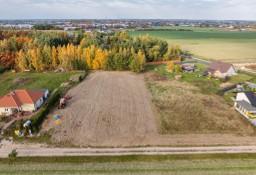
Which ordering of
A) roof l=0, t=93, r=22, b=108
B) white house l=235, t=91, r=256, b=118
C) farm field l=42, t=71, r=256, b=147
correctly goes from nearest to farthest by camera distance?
farm field l=42, t=71, r=256, b=147 < white house l=235, t=91, r=256, b=118 < roof l=0, t=93, r=22, b=108

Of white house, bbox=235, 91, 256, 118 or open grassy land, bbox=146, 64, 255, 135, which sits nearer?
open grassy land, bbox=146, 64, 255, 135

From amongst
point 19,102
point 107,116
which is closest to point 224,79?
point 107,116

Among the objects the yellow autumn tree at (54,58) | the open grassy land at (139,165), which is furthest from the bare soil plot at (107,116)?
the yellow autumn tree at (54,58)

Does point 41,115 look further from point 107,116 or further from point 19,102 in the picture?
point 107,116

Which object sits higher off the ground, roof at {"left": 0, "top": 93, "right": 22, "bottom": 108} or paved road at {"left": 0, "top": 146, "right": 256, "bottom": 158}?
roof at {"left": 0, "top": 93, "right": 22, "bottom": 108}

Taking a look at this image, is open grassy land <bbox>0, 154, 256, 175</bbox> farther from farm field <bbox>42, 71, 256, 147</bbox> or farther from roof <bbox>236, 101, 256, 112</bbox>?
roof <bbox>236, 101, 256, 112</bbox>

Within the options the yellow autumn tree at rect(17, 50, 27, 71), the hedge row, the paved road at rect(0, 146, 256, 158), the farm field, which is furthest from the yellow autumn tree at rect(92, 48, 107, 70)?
the paved road at rect(0, 146, 256, 158)

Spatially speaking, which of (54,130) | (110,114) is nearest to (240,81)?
(110,114)
